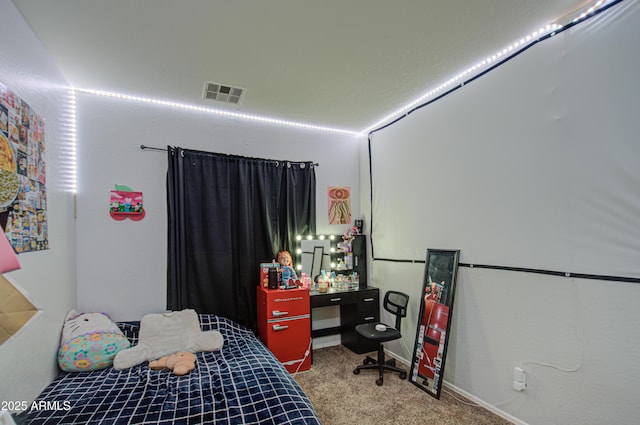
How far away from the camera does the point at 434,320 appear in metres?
2.62

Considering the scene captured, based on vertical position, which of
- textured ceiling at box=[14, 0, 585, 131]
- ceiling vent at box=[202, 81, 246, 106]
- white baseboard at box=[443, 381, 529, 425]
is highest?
textured ceiling at box=[14, 0, 585, 131]

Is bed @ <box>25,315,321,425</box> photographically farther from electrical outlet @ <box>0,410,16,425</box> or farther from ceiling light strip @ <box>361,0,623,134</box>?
ceiling light strip @ <box>361,0,623,134</box>

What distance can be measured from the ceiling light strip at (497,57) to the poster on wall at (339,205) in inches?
40.5

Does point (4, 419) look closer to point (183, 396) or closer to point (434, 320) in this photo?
point (183, 396)

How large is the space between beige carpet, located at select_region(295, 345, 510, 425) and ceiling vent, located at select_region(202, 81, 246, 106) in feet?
9.03

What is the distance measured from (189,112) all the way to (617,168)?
342cm

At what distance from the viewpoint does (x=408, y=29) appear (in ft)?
6.39

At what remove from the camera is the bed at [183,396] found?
63.5 inches

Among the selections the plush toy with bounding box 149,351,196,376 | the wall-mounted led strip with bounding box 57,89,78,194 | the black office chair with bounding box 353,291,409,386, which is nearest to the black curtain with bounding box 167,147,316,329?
the plush toy with bounding box 149,351,196,376

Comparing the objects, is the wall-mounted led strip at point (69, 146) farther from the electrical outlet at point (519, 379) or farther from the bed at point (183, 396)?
the electrical outlet at point (519, 379)

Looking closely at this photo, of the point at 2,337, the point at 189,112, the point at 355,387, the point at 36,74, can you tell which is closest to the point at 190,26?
the point at 36,74

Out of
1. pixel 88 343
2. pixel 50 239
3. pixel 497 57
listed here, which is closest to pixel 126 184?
pixel 50 239

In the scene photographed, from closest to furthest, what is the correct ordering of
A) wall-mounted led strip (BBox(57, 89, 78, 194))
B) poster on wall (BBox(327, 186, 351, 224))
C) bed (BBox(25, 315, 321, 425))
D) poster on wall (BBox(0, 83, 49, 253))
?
1. poster on wall (BBox(0, 83, 49, 253))
2. bed (BBox(25, 315, 321, 425))
3. wall-mounted led strip (BBox(57, 89, 78, 194))
4. poster on wall (BBox(327, 186, 351, 224))

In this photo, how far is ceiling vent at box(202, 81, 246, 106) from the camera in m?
2.65
